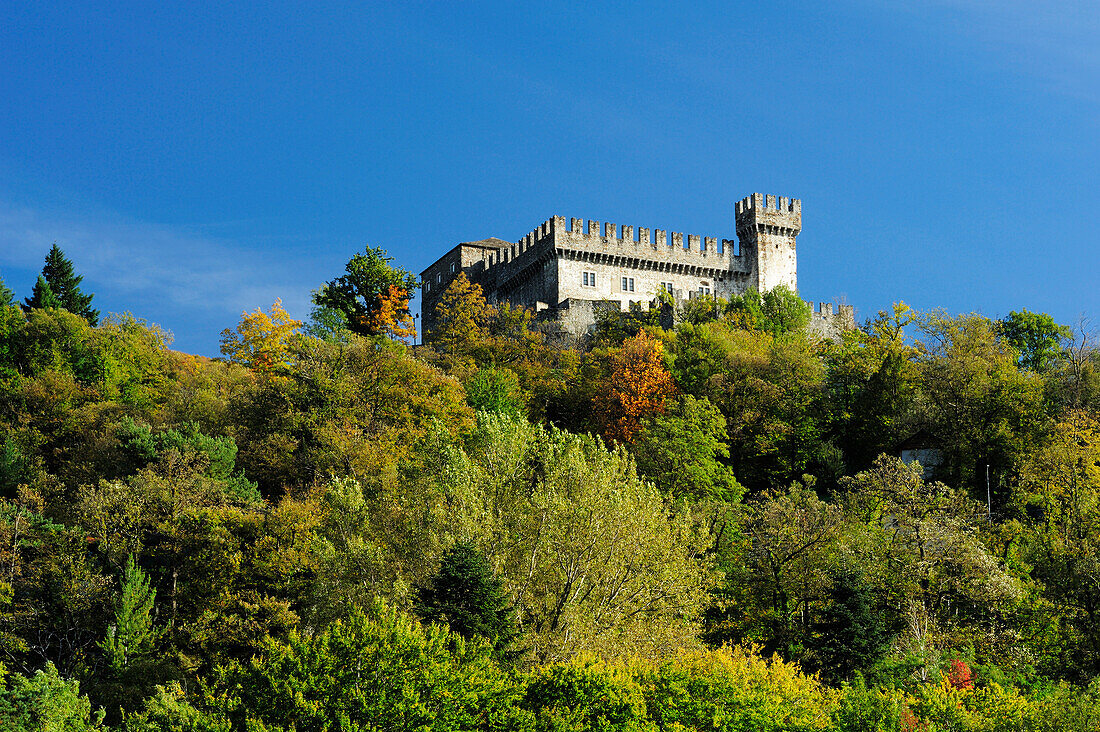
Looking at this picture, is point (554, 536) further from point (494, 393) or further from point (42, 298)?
point (42, 298)

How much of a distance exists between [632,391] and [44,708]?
1182 inches

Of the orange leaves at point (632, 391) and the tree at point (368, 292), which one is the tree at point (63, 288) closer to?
the tree at point (368, 292)

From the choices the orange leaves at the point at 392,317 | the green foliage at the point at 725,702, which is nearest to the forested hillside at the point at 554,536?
the green foliage at the point at 725,702

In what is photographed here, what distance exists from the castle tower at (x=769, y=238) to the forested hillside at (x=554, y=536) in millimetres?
13514

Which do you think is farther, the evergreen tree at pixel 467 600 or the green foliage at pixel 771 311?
the green foliage at pixel 771 311

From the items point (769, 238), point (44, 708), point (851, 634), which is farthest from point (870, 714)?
point (769, 238)

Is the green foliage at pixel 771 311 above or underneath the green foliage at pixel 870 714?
above

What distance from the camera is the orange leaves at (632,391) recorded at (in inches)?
2087

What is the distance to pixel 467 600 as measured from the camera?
29.0 m

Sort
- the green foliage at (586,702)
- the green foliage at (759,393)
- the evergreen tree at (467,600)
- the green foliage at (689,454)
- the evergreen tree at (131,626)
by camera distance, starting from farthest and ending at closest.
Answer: the green foliage at (759,393)
the green foliage at (689,454)
the evergreen tree at (131,626)
the evergreen tree at (467,600)
the green foliage at (586,702)

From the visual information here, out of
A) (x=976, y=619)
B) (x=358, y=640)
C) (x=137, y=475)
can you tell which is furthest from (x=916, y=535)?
(x=137, y=475)

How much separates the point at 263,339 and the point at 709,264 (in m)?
28.4

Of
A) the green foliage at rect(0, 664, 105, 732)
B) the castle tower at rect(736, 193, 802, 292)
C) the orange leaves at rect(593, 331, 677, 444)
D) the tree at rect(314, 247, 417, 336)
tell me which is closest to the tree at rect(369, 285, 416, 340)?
the tree at rect(314, 247, 417, 336)

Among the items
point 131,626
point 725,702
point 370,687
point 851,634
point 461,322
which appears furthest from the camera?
point 461,322
